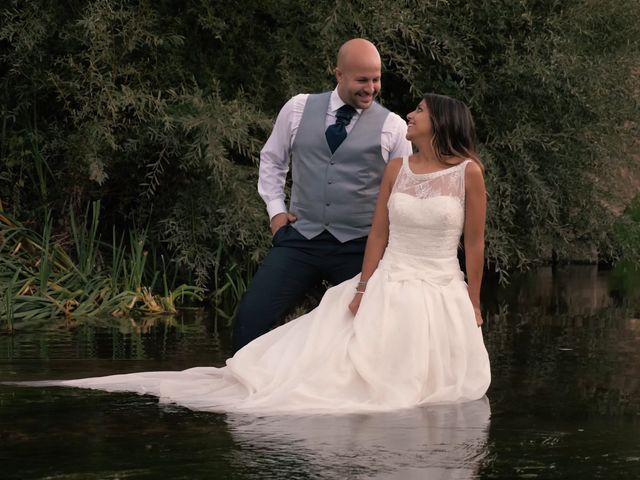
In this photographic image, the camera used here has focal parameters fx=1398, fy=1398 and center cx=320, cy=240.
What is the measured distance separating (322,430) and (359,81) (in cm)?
203

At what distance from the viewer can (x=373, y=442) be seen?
6.03 m

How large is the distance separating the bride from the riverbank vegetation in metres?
4.46

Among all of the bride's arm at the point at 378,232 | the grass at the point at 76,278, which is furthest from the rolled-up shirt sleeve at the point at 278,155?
the grass at the point at 76,278

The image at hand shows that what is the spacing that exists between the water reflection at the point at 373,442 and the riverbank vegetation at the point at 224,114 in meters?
5.26

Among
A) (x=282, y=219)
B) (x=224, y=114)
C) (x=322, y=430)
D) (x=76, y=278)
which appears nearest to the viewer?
(x=322, y=430)

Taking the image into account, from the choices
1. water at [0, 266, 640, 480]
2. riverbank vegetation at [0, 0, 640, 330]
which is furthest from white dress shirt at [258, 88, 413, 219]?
riverbank vegetation at [0, 0, 640, 330]

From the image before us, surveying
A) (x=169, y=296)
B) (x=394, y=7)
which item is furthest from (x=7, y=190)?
(x=394, y=7)

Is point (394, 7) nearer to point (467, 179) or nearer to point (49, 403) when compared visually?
point (467, 179)

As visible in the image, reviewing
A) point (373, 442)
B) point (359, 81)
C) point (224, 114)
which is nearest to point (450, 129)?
point (359, 81)

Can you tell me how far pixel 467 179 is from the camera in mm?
7270

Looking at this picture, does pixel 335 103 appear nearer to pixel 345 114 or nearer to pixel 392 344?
pixel 345 114

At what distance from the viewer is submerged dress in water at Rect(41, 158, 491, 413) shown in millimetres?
7039

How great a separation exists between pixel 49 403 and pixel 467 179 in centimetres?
243

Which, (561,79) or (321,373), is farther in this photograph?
(561,79)
